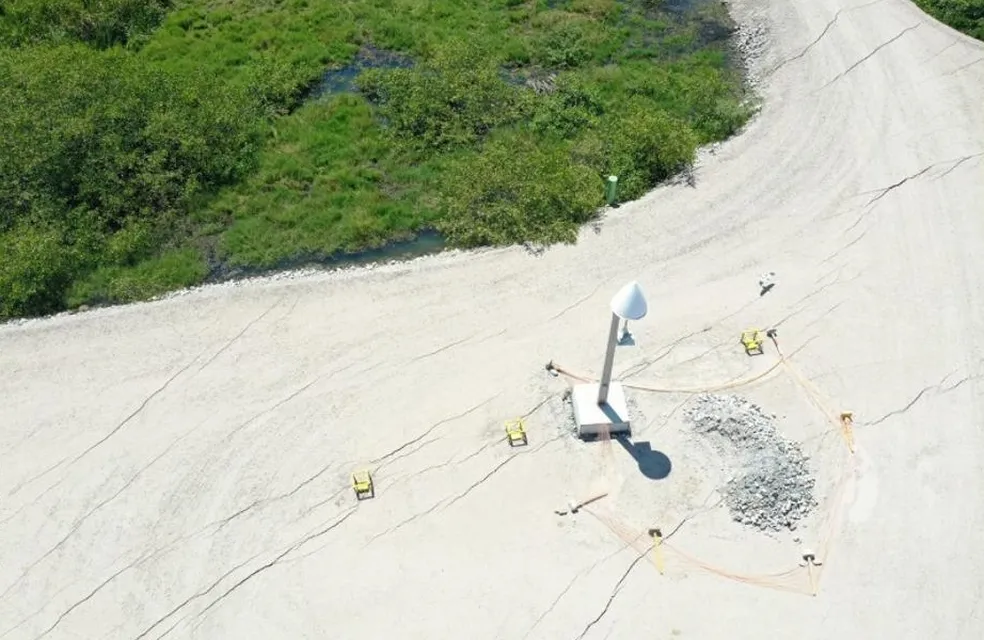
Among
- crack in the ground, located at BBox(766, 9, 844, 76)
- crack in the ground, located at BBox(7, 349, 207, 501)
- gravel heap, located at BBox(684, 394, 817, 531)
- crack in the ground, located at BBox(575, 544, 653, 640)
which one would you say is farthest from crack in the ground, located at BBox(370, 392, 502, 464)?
crack in the ground, located at BBox(766, 9, 844, 76)

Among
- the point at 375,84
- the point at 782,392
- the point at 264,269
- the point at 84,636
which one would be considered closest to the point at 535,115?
the point at 375,84

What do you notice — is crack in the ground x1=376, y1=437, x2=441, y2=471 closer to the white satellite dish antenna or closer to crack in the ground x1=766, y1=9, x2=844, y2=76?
the white satellite dish antenna

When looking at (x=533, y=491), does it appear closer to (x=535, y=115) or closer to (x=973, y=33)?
(x=535, y=115)

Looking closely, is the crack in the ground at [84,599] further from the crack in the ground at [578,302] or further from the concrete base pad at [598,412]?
the crack in the ground at [578,302]

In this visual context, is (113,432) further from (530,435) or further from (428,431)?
(530,435)

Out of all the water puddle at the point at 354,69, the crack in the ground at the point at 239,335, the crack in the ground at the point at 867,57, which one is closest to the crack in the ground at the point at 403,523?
the crack in the ground at the point at 239,335

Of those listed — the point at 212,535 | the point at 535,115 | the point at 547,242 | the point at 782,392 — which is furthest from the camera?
the point at 535,115

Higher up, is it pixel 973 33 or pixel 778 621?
pixel 973 33
